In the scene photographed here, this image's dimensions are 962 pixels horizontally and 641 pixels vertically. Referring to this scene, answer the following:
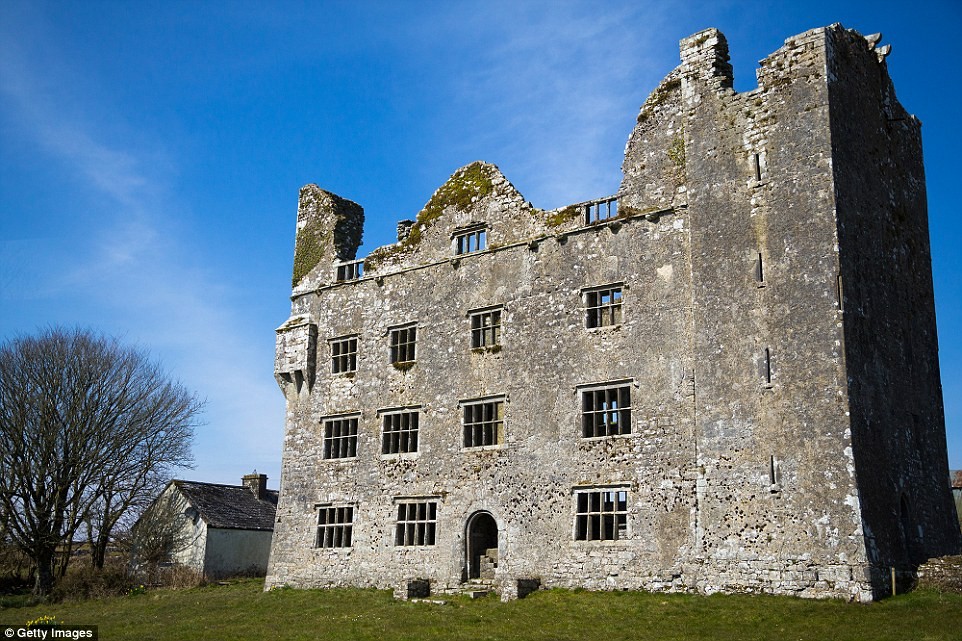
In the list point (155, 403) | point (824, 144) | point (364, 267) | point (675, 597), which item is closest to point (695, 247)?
point (824, 144)

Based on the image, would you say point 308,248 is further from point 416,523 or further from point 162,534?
point 162,534

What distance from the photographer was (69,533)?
36.3 metres

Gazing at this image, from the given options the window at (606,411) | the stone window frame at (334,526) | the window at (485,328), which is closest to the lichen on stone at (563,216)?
the window at (485,328)

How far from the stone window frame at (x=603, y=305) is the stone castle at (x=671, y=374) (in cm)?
7

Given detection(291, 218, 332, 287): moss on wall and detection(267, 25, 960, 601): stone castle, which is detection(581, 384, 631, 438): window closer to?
detection(267, 25, 960, 601): stone castle

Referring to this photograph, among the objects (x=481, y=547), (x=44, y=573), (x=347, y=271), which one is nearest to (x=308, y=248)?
(x=347, y=271)

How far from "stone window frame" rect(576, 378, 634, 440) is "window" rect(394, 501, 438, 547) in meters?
5.86

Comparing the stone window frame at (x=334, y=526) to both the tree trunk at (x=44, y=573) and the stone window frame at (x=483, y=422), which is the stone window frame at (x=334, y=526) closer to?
the stone window frame at (x=483, y=422)

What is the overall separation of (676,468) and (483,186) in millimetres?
11483

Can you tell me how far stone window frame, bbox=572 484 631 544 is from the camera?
23.8 metres

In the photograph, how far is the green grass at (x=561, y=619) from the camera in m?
17.6

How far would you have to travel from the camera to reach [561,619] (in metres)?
20.2

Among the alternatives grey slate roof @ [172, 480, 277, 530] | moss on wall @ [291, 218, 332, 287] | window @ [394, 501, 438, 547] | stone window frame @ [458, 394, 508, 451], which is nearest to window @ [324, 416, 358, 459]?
window @ [394, 501, 438, 547]

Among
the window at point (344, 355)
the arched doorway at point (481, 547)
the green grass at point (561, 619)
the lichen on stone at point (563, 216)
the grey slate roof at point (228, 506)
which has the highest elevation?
the lichen on stone at point (563, 216)
